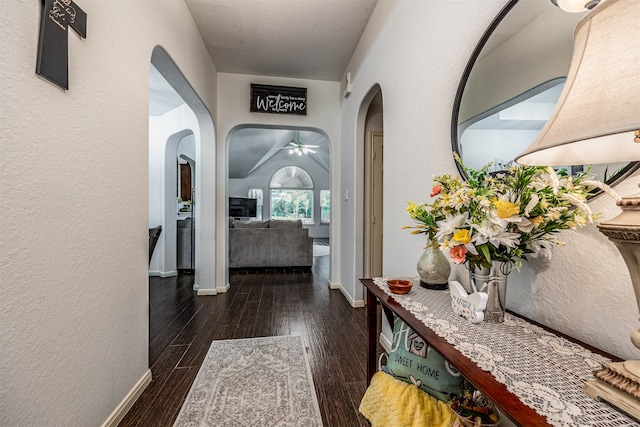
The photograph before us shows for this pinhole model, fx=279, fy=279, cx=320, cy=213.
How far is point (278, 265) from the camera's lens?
4.95 m

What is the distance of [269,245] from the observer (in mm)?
4906

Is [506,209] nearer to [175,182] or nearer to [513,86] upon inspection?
[513,86]

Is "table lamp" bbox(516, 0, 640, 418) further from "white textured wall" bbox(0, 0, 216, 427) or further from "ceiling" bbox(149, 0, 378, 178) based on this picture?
"ceiling" bbox(149, 0, 378, 178)

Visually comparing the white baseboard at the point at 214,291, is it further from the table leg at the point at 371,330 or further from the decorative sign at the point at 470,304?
the decorative sign at the point at 470,304

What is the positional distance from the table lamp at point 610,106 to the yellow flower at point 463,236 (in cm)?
31

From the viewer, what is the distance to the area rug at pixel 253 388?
1465 mm

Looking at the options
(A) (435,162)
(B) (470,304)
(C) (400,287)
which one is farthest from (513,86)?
(C) (400,287)

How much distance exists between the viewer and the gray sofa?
4859mm

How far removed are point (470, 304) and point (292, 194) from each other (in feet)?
31.2

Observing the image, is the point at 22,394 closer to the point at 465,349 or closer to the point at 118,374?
the point at 118,374

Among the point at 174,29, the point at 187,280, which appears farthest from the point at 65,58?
the point at 187,280

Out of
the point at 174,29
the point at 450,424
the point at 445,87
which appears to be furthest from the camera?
the point at 174,29

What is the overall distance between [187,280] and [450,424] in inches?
162

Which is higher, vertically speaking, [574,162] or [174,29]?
[174,29]
